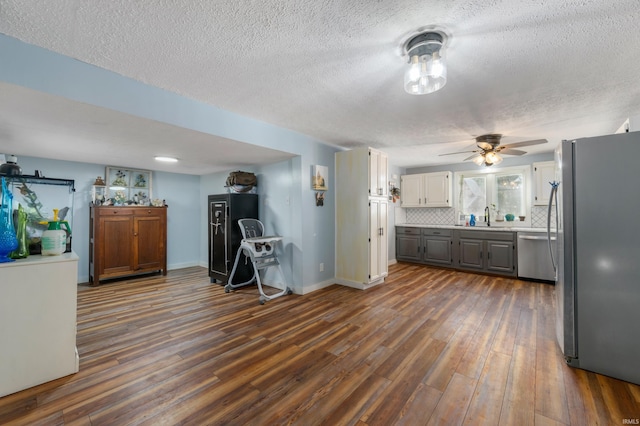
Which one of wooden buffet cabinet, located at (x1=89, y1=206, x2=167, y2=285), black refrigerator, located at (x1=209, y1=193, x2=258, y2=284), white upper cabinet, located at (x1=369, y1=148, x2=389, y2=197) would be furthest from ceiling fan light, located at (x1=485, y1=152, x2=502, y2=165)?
wooden buffet cabinet, located at (x1=89, y1=206, x2=167, y2=285)

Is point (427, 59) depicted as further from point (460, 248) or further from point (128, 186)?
point (128, 186)

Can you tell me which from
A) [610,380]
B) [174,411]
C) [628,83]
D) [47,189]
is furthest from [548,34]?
[47,189]

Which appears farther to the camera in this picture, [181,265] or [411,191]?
[411,191]

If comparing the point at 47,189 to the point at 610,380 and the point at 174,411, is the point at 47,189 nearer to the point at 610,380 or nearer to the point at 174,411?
the point at 174,411

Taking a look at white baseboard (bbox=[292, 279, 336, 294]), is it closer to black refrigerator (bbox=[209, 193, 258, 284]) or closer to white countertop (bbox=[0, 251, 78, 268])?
black refrigerator (bbox=[209, 193, 258, 284])

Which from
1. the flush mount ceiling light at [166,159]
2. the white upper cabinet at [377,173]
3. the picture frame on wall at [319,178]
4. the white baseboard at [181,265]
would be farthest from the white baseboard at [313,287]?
the white baseboard at [181,265]

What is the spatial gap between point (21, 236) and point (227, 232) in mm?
2483

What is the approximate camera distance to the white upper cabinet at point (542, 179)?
16.0 ft

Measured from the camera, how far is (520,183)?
544 cm

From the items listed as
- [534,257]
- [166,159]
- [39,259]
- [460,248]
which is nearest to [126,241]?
[166,159]

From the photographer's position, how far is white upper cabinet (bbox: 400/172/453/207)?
19.7 ft

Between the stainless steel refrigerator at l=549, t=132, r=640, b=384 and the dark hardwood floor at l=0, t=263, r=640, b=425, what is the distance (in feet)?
0.77

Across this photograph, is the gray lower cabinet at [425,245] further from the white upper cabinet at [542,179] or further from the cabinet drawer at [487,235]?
the white upper cabinet at [542,179]

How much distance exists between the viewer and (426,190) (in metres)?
6.27
